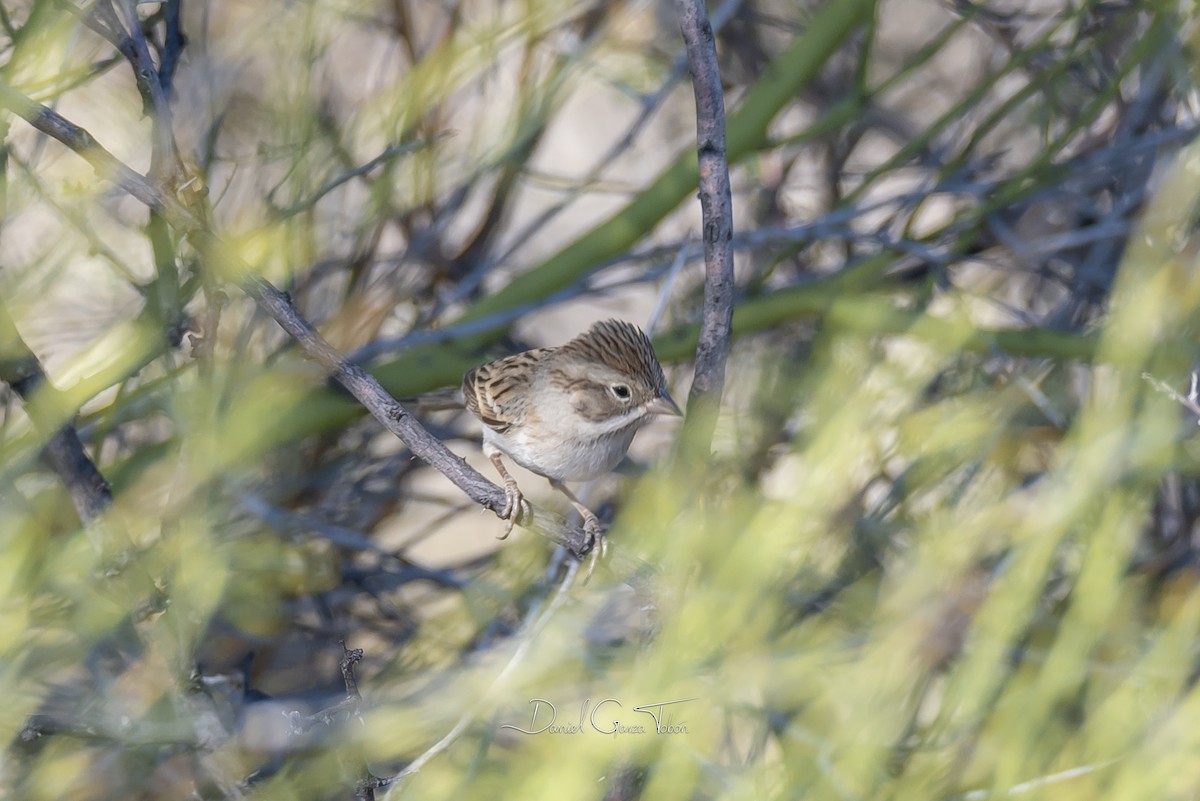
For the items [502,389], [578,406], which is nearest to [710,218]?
[578,406]

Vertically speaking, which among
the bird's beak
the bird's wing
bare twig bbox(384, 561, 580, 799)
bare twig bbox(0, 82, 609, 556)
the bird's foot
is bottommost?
bare twig bbox(384, 561, 580, 799)

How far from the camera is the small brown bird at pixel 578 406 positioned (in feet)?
11.7

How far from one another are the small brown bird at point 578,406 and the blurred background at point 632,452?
276mm

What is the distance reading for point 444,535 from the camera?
6.49 meters

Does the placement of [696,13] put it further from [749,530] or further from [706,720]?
[706,720]

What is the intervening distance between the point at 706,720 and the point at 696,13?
160 centimetres

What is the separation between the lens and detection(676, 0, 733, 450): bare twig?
2176mm

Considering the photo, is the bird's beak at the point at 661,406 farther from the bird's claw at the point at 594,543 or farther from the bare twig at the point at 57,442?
the bare twig at the point at 57,442

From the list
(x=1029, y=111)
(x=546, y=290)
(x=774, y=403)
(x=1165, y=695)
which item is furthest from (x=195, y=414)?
(x=1029, y=111)

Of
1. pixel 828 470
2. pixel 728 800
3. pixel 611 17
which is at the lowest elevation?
pixel 728 800

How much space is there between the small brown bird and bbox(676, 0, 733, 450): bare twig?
0.97 metres

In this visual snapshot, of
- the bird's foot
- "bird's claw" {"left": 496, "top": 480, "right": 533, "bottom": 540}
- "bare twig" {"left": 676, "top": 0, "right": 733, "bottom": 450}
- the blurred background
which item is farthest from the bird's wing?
"bare twig" {"left": 676, "top": 0, "right": 733, "bottom": 450}

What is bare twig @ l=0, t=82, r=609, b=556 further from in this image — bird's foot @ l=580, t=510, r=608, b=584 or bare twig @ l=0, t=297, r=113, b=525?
bare twig @ l=0, t=297, r=113, b=525

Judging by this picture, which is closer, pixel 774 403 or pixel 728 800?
pixel 728 800
